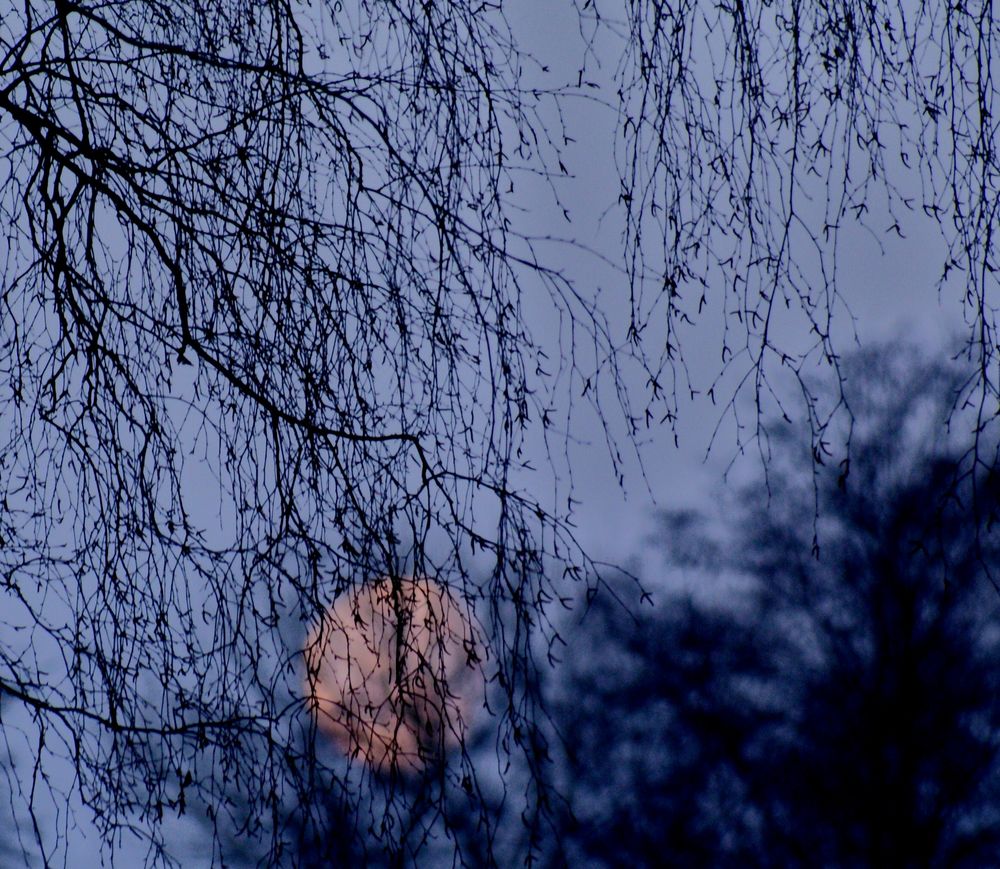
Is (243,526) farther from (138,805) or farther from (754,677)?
(754,677)

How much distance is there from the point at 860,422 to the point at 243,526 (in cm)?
502

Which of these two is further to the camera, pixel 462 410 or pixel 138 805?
pixel 138 805

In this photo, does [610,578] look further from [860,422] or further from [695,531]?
[860,422]

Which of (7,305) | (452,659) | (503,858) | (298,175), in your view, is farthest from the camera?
(503,858)

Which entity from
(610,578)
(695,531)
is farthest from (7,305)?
(695,531)

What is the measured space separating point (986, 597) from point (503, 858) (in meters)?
2.87

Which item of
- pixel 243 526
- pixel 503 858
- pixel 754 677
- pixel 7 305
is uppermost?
pixel 754 677

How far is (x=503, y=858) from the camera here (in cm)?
555

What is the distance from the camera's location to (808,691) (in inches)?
244

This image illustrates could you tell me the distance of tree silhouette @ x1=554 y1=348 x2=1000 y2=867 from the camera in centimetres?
598

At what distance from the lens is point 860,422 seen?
6.12 meters

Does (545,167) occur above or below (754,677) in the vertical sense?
below

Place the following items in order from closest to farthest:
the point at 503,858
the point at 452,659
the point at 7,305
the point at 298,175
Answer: the point at 452,659 < the point at 298,175 < the point at 7,305 < the point at 503,858

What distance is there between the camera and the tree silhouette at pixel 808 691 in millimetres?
5977
